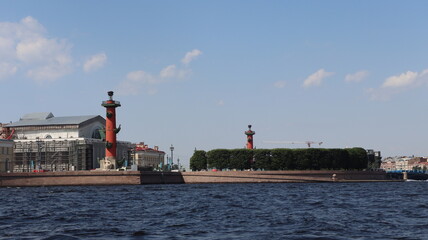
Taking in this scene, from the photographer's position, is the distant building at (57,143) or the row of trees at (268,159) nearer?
the row of trees at (268,159)

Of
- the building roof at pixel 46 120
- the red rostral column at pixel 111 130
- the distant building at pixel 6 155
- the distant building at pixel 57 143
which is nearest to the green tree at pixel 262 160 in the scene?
the red rostral column at pixel 111 130

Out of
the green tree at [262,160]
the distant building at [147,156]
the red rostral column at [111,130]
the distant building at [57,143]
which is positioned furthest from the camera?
the distant building at [147,156]

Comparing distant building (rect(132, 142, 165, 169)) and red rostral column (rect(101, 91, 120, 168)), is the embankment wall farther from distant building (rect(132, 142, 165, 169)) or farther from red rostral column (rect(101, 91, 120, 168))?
distant building (rect(132, 142, 165, 169))

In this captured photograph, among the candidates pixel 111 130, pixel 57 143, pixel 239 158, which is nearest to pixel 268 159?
pixel 239 158

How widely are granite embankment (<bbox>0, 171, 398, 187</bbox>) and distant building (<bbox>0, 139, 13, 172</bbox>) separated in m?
17.7

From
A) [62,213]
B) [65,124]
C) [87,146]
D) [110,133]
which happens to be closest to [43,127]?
[65,124]

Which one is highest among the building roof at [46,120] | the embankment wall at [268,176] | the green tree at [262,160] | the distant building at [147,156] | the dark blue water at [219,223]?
the building roof at [46,120]

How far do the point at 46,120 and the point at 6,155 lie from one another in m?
22.2

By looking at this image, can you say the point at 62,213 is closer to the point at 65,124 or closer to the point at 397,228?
the point at 397,228

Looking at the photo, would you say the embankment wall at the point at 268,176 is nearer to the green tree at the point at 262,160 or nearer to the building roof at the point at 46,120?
the green tree at the point at 262,160

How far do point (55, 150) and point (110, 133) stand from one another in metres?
28.6

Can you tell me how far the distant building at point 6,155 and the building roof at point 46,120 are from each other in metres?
17.7

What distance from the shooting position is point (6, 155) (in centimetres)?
10831

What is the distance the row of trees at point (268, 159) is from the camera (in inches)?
4353
